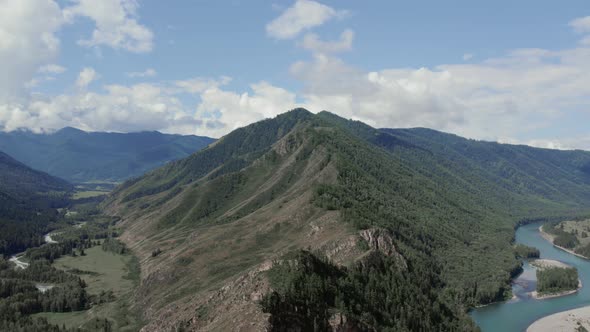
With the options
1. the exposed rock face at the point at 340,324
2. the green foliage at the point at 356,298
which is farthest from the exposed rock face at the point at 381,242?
the exposed rock face at the point at 340,324

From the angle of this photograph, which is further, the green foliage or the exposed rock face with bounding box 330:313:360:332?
the exposed rock face with bounding box 330:313:360:332

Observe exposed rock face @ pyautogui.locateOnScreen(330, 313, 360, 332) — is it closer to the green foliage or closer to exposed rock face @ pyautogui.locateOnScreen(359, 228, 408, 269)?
the green foliage

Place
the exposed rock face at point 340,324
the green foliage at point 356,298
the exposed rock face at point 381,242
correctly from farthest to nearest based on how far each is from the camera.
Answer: the exposed rock face at point 381,242, the exposed rock face at point 340,324, the green foliage at point 356,298

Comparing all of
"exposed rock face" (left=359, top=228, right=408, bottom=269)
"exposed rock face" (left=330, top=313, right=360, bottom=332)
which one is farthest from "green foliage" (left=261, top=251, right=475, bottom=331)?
"exposed rock face" (left=359, top=228, right=408, bottom=269)

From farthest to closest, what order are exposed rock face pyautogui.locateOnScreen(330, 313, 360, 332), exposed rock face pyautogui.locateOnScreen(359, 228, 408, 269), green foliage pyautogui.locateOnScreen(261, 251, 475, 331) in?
exposed rock face pyautogui.locateOnScreen(359, 228, 408, 269) < exposed rock face pyautogui.locateOnScreen(330, 313, 360, 332) < green foliage pyautogui.locateOnScreen(261, 251, 475, 331)

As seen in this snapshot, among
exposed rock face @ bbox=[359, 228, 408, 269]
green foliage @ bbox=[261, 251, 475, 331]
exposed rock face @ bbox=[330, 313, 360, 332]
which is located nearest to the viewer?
green foliage @ bbox=[261, 251, 475, 331]

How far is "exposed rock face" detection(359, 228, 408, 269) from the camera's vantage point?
176m

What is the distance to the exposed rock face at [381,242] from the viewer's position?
176 meters

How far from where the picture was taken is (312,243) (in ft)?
625

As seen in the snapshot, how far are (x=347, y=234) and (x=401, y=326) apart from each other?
150 feet

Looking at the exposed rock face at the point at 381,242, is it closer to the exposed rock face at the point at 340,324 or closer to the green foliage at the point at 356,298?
the green foliage at the point at 356,298

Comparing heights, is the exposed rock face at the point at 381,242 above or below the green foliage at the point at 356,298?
above

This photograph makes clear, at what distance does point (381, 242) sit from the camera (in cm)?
17925

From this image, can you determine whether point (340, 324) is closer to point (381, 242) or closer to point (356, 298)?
point (356, 298)
